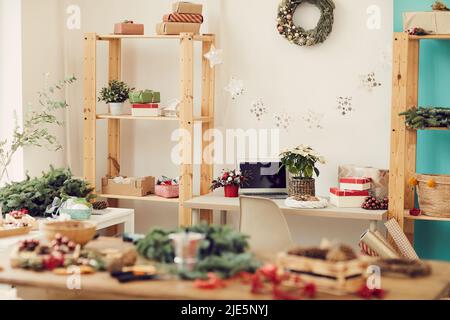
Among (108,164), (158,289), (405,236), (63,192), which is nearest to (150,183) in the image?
(108,164)

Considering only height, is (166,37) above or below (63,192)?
above

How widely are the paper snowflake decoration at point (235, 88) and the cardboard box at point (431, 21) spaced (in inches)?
57.0

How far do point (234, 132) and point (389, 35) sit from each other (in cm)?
137

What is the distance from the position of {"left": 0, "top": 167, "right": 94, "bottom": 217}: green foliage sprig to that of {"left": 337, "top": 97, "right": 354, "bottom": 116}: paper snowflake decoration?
1.91m

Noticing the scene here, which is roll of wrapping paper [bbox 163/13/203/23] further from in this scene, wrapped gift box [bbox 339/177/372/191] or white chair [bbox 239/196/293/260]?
white chair [bbox 239/196/293/260]

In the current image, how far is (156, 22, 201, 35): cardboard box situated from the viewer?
5672 mm

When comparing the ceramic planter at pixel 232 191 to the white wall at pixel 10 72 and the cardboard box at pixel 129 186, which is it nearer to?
the cardboard box at pixel 129 186

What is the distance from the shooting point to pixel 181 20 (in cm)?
568

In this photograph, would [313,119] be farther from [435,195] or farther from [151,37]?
[151,37]

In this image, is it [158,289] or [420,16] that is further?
[420,16]

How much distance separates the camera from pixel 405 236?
497cm
